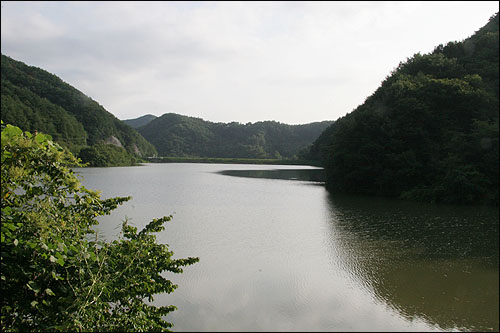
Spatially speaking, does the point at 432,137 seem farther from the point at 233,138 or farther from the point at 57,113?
the point at 233,138

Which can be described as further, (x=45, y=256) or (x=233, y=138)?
(x=233, y=138)

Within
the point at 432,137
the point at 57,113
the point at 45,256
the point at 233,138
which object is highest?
the point at 57,113

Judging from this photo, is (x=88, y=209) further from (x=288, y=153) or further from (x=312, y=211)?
(x=288, y=153)

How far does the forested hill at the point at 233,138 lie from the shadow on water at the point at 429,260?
11020cm

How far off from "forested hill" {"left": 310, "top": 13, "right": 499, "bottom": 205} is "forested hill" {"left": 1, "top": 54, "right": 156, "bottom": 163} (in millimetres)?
52083

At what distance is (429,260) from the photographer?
8992 millimetres

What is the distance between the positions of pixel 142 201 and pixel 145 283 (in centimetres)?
1569

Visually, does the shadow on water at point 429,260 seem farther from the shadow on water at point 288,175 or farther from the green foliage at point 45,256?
the shadow on water at point 288,175

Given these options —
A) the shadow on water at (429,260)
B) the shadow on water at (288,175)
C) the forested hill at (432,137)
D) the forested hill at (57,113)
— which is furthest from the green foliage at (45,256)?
the forested hill at (57,113)

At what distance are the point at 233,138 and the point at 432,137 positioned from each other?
403 ft

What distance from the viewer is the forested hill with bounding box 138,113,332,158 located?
438ft

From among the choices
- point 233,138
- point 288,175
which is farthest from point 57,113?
point 233,138

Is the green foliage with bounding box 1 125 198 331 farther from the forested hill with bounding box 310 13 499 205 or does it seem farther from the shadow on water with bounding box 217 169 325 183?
the shadow on water with bounding box 217 169 325 183

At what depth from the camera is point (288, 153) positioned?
131625mm
